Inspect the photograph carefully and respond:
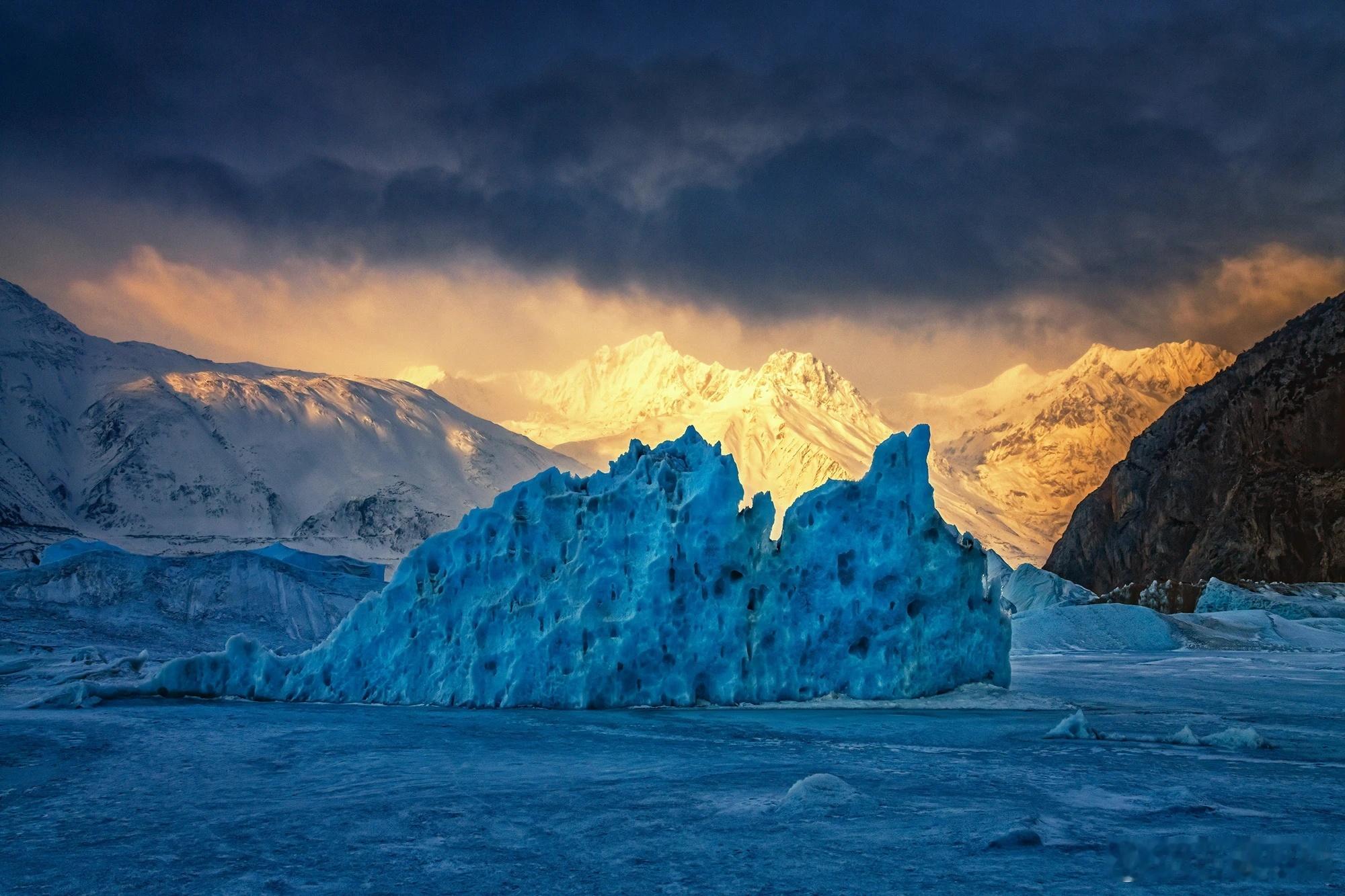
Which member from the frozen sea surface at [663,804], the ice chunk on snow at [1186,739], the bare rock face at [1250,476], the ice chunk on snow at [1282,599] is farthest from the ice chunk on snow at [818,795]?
the bare rock face at [1250,476]

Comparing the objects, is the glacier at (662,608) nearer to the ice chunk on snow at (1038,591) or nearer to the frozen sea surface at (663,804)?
the frozen sea surface at (663,804)

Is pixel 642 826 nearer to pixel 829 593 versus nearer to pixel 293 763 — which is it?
pixel 293 763

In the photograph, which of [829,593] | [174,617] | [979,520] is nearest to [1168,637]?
[829,593]

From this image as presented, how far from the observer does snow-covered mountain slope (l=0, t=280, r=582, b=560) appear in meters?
86.2

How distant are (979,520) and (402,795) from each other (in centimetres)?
14468

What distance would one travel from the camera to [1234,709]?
16516 mm

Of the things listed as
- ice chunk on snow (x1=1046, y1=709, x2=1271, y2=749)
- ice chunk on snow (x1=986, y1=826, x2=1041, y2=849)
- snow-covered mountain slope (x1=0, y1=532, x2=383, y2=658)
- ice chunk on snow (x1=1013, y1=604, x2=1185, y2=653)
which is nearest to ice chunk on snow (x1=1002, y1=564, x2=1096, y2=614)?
ice chunk on snow (x1=1013, y1=604, x2=1185, y2=653)

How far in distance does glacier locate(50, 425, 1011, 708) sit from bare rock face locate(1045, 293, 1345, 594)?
34.6 meters

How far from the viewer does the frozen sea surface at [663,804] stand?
6.80m

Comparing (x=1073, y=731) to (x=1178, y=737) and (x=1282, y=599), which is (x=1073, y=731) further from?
(x=1282, y=599)

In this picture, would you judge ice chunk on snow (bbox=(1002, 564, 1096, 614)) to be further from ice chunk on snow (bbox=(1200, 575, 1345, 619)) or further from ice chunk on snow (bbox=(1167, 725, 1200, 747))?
ice chunk on snow (bbox=(1167, 725, 1200, 747))

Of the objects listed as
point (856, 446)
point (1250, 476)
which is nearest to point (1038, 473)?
point (856, 446)

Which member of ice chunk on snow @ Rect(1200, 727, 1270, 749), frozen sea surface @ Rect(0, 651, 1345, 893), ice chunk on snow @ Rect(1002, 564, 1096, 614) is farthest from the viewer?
ice chunk on snow @ Rect(1002, 564, 1096, 614)

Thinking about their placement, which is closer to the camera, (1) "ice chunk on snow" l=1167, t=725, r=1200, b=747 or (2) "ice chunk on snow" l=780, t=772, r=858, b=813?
(2) "ice chunk on snow" l=780, t=772, r=858, b=813
